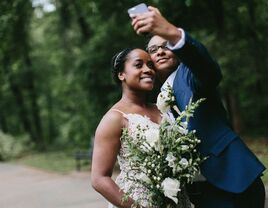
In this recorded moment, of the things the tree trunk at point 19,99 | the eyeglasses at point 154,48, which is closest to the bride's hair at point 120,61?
the eyeglasses at point 154,48

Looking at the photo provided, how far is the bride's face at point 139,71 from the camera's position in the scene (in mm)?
2449

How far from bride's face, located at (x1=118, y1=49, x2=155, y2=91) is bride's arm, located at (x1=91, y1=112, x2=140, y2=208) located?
0.23 metres

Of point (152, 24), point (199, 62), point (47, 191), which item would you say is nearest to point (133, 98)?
point (199, 62)

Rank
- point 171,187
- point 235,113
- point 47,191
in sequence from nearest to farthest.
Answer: point 171,187 < point 47,191 < point 235,113

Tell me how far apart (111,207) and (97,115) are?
1571cm

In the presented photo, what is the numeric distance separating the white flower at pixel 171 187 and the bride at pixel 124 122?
212 millimetres

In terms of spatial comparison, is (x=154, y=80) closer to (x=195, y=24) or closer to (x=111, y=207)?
(x=111, y=207)

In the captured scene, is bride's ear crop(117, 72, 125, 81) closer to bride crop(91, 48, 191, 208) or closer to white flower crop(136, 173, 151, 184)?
bride crop(91, 48, 191, 208)

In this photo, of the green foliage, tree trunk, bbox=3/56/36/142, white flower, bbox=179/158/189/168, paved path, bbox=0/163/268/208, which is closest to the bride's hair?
white flower, bbox=179/158/189/168

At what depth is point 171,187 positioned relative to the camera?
211cm

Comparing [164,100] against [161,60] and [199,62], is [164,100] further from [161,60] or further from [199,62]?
[199,62]

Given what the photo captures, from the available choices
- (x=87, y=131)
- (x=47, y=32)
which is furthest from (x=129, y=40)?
(x=47, y=32)

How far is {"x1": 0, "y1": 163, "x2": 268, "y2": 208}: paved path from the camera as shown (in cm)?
1035

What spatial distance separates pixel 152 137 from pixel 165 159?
12 centimetres
